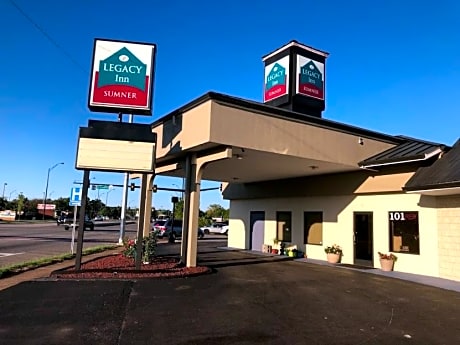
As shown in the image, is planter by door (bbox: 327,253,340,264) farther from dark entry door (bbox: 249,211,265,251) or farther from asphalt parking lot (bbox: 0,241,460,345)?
dark entry door (bbox: 249,211,265,251)

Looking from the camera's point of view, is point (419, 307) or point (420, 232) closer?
point (419, 307)

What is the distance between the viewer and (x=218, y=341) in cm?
573

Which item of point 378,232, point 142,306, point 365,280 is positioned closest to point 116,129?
point 142,306

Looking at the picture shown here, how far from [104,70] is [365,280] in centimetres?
1055

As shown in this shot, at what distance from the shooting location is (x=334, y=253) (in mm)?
16234

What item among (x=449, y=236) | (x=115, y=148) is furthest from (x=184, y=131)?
(x=449, y=236)

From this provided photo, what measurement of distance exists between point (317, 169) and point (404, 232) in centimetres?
404

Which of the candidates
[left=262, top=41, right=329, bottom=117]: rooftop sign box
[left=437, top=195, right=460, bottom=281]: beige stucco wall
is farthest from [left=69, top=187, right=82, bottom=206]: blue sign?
[left=437, top=195, right=460, bottom=281]: beige stucco wall

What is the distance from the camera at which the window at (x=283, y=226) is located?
19531 millimetres

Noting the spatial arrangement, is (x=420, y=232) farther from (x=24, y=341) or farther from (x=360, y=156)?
(x=24, y=341)

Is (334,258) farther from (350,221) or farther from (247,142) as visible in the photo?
(247,142)

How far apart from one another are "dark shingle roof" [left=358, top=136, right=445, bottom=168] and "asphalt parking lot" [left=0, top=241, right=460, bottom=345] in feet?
14.6

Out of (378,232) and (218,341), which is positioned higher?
(378,232)

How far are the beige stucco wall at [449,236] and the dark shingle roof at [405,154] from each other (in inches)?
63.6
